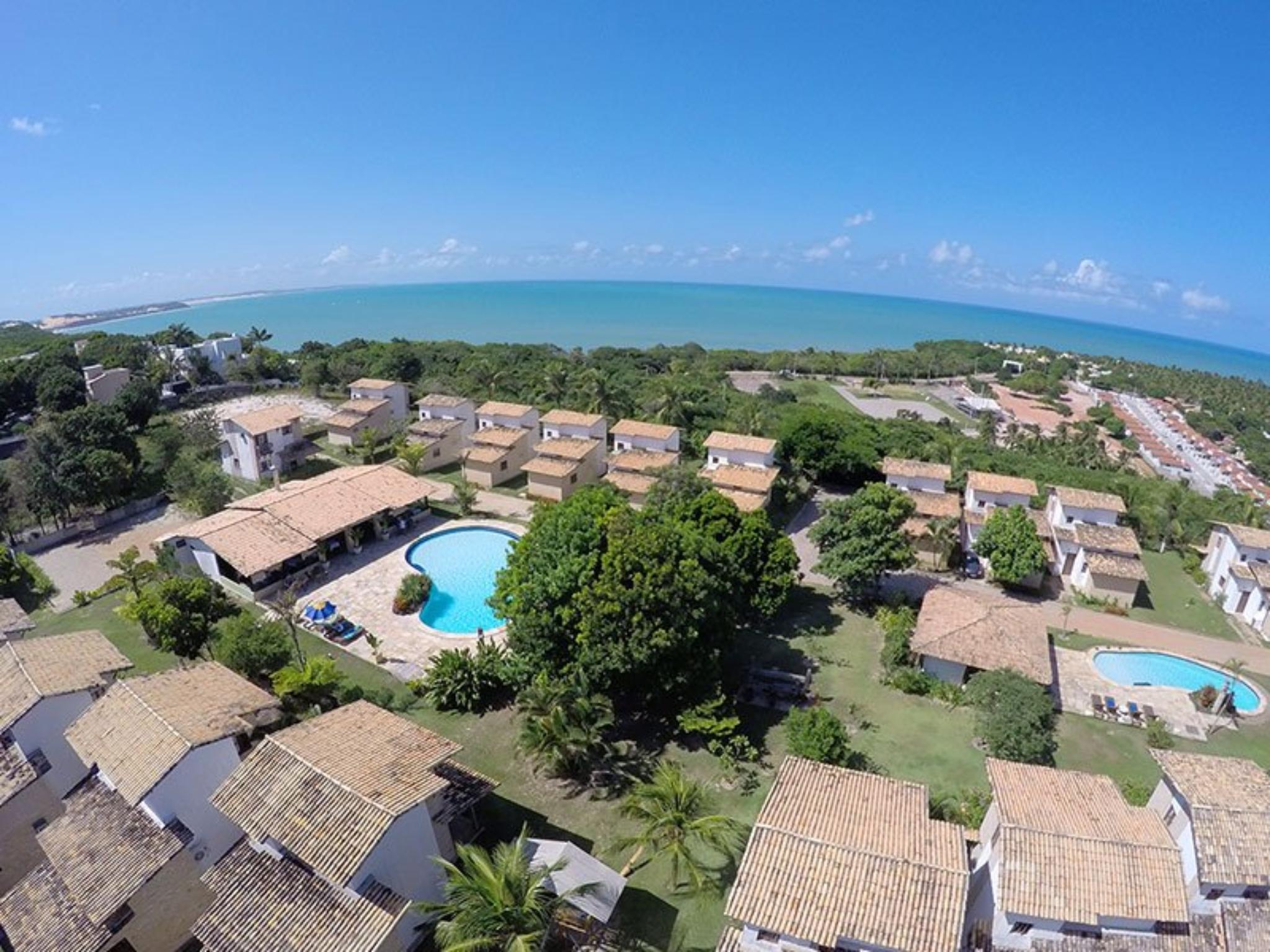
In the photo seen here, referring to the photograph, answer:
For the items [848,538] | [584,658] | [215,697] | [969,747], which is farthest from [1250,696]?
[215,697]

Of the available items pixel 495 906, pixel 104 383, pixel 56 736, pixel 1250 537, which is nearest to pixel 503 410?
pixel 56 736

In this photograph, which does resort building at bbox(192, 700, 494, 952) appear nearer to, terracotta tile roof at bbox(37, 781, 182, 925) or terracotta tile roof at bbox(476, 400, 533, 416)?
terracotta tile roof at bbox(37, 781, 182, 925)

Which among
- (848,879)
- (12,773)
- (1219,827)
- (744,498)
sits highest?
(1219,827)

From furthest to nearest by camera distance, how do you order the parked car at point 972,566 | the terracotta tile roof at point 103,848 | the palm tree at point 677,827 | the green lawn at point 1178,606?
the parked car at point 972,566 < the green lawn at point 1178,606 < the palm tree at point 677,827 < the terracotta tile roof at point 103,848

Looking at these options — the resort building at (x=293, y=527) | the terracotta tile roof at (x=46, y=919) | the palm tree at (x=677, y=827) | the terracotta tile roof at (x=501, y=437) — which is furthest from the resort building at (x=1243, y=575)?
the terracotta tile roof at (x=46, y=919)

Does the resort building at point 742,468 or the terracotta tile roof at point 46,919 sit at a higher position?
the resort building at point 742,468

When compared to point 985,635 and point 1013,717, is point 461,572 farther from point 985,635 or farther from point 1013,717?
point 1013,717

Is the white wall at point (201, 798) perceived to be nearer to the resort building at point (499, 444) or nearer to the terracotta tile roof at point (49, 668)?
the terracotta tile roof at point (49, 668)
